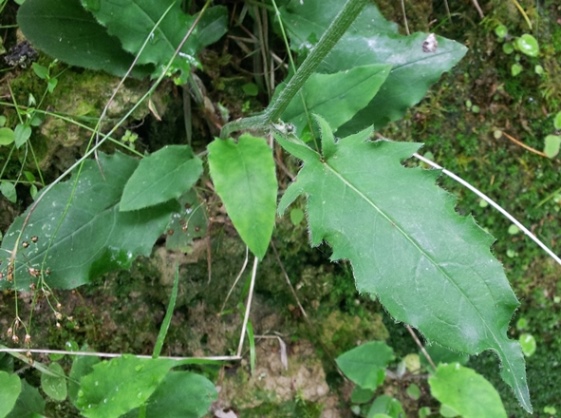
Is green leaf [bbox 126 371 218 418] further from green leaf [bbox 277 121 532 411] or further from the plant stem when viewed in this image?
the plant stem

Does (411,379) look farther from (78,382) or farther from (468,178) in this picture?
(78,382)

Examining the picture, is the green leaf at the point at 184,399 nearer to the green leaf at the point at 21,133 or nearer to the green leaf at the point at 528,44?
the green leaf at the point at 21,133

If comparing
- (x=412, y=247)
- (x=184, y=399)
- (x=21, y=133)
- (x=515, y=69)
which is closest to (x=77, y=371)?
(x=184, y=399)

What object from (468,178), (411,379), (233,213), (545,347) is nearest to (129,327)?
(233,213)

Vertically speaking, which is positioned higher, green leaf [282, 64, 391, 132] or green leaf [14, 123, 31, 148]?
green leaf [282, 64, 391, 132]

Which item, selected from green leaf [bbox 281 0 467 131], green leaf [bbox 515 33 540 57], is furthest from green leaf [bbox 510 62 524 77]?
green leaf [bbox 281 0 467 131]

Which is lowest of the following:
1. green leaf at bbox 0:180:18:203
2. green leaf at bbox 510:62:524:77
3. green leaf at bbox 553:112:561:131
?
green leaf at bbox 0:180:18:203

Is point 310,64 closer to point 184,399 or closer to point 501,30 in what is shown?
point 184,399
